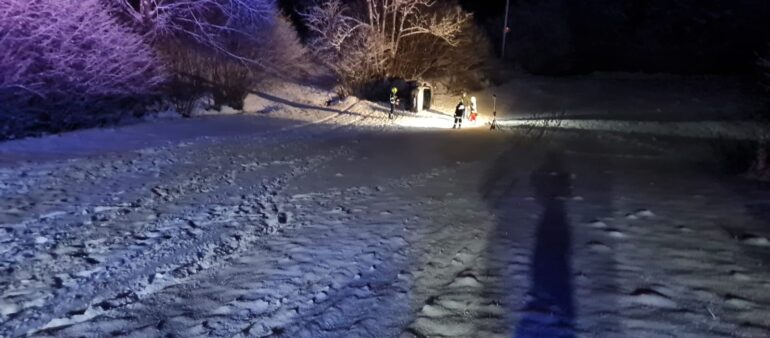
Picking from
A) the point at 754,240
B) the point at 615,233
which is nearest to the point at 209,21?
the point at 615,233

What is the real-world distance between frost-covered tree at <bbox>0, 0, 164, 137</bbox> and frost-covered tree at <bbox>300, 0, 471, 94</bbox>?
12.4 metres

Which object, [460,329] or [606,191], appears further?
[606,191]

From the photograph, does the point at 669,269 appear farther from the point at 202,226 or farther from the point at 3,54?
the point at 3,54

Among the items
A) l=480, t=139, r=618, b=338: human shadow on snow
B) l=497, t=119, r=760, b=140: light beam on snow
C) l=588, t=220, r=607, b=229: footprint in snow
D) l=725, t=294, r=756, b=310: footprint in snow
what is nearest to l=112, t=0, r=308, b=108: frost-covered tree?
l=497, t=119, r=760, b=140: light beam on snow

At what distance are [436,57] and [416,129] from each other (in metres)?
13.3

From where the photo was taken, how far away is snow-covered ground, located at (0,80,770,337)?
15.6 feet

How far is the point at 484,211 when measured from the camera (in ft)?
27.2

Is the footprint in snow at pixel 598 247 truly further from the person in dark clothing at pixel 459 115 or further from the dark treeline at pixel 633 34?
the dark treeline at pixel 633 34

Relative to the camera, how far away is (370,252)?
254 inches

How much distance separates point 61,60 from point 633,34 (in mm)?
48542

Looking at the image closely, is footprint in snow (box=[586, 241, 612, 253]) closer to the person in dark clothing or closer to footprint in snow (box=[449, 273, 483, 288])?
footprint in snow (box=[449, 273, 483, 288])

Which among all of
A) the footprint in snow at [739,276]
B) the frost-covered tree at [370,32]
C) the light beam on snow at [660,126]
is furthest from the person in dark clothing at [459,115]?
the footprint in snow at [739,276]

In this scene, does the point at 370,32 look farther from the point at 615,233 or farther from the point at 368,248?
the point at 368,248

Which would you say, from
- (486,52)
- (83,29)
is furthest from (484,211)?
(486,52)
